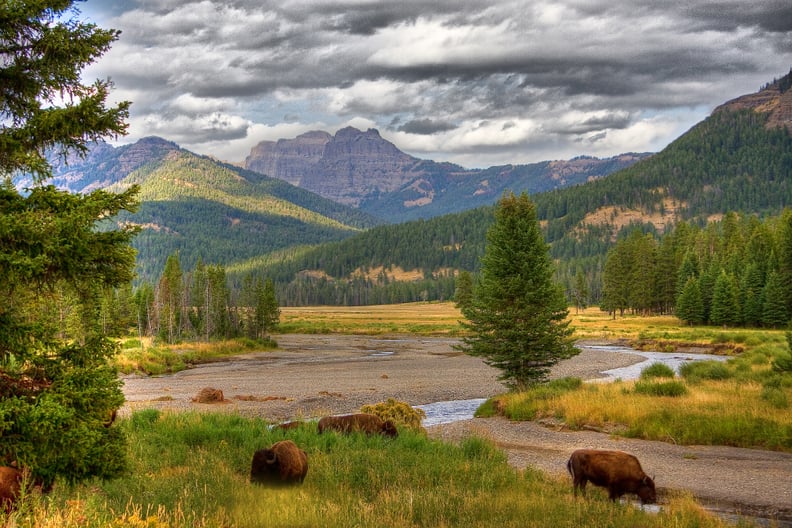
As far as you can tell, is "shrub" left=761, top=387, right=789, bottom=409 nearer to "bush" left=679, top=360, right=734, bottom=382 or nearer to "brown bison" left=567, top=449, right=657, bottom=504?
"bush" left=679, top=360, right=734, bottom=382

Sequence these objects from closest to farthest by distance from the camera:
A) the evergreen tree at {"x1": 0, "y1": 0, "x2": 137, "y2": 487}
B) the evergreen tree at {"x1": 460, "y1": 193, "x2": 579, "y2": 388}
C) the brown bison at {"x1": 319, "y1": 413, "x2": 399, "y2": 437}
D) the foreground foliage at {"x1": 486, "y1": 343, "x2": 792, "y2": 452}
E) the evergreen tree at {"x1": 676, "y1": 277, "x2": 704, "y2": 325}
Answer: the evergreen tree at {"x1": 0, "y1": 0, "x2": 137, "y2": 487}, the brown bison at {"x1": 319, "y1": 413, "x2": 399, "y2": 437}, the foreground foliage at {"x1": 486, "y1": 343, "x2": 792, "y2": 452}, the evergreen tree at {"x1": 460, "y1": 193, "x2": 579, "y2": 388}, the evergreen tree at {"x1": 676, "y1": 277, "x2": 704, "y2": 325}

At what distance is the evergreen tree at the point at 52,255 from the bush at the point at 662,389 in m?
23.7

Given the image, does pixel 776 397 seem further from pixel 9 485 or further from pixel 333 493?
pixel 9 485

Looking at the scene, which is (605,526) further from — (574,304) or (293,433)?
(574,304)

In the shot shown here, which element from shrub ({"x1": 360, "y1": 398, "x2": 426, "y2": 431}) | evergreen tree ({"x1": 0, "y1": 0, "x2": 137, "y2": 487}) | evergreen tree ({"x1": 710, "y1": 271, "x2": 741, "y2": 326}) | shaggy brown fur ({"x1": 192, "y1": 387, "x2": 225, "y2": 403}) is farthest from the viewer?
evergreen tree ({"x1": 710, "y1": 271, "x2": 741, "y2": 326})

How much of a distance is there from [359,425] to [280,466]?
573 cm

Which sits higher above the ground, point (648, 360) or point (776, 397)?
point (776, 397)

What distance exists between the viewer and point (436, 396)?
114ft

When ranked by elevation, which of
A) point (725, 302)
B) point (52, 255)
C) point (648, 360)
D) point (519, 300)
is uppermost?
point (52, 255)

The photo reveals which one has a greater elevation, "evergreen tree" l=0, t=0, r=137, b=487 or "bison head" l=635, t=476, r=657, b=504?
"evergreen tree" l=0, t=0, r=137, b=487

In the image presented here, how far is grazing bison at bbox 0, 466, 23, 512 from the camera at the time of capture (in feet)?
24.0

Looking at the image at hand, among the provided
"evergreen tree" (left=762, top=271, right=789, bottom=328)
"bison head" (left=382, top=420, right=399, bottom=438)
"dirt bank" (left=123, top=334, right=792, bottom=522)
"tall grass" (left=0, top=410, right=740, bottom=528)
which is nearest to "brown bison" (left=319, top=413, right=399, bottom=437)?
"bison head" (left=382, top=420, right=399, bottom=438)

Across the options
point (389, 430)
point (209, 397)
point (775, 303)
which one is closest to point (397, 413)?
point (389, 430)

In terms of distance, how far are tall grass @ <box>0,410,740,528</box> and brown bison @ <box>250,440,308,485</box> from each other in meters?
0.37
